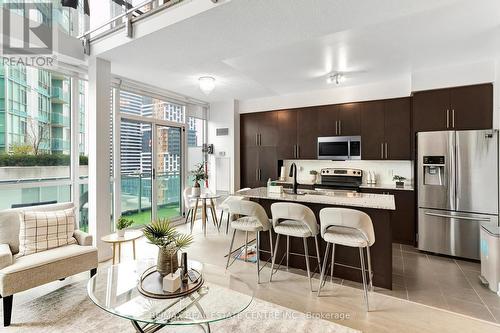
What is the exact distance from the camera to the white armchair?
216 cm

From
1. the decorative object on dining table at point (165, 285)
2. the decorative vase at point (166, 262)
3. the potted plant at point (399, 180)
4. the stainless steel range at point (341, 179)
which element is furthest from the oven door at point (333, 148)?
the decorative vase at point (166, 262)

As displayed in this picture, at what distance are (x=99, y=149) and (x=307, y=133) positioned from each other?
3813 millimetres

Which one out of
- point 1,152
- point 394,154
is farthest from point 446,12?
point 1,152

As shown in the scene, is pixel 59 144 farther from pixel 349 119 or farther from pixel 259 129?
pixel 349 119

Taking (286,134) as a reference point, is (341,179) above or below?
below

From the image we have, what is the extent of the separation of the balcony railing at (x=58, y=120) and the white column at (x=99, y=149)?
621mm

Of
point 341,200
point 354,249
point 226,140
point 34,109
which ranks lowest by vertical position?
point 354,249

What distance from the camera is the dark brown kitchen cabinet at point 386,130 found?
4449mm

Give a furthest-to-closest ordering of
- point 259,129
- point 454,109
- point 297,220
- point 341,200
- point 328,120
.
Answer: point 259,129 → point 328,120 → point 454,109 → point 341,200 → point 297,220

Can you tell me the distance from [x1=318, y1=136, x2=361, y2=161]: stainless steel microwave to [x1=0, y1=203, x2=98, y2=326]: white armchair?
4188 millimetres

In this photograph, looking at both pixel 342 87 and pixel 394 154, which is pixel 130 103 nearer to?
pixel 342 87

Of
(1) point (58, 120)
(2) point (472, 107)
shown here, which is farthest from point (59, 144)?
(2) point (472, 107)

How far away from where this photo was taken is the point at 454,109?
3.85 metres

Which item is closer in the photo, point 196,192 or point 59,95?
point 59,95
